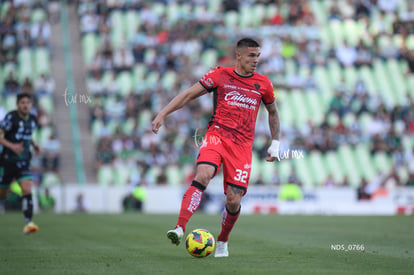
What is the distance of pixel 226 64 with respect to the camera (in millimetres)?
36094

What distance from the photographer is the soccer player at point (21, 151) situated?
1444cm

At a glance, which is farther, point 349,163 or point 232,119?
point 349,163

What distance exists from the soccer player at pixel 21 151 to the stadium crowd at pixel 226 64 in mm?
16568

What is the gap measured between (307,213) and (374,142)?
6.20 m

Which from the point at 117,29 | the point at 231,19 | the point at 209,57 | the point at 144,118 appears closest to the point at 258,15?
the point at 231,19

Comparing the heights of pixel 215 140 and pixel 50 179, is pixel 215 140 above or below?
below

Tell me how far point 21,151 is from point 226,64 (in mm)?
22579

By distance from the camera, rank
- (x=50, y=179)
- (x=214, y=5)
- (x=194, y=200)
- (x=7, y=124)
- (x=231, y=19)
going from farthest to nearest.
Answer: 1. (x=214, y=5)
2. (x=231, y=19)
3. (x=50, y=179)
4. (x=7, y=124)
5. (x=194, y=200)

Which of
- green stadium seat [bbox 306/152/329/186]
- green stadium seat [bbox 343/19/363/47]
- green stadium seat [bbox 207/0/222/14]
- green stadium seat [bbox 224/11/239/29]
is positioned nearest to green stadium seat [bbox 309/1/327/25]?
green stadium seat [bbox 343/19/363/47]

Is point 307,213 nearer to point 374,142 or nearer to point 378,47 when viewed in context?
point 374,142

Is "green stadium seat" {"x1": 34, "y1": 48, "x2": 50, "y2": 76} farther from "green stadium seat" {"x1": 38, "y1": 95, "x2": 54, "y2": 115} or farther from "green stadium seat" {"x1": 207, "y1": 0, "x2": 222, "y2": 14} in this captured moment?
"green stadium seat" {"x1": 207, "y1": 0, "x2": 222, "y2": 14}

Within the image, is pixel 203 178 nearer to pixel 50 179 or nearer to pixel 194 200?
pixel 194 200

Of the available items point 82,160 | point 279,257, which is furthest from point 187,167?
point 279,257

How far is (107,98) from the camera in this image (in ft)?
112
